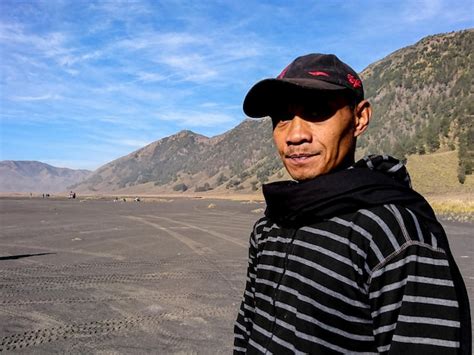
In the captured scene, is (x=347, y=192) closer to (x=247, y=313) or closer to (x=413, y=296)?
(x=413, y=296)

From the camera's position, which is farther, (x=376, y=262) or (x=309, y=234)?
(x=309, y=234)

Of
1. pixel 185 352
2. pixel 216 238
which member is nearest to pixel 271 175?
pixel 216 238

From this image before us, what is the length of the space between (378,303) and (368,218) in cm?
24

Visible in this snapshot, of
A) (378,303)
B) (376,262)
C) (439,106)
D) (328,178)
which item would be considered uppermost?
(439,106)

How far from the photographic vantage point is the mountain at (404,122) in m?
48.2

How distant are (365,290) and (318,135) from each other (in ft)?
1.77

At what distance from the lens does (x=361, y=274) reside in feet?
3.96

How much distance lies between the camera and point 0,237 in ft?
48.6

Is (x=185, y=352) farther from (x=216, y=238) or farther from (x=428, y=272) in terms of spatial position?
(x=216, y=238)

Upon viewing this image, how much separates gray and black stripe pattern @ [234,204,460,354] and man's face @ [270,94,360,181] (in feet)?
0.76

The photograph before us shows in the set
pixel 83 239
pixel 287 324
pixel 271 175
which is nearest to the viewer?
pixel 287 324

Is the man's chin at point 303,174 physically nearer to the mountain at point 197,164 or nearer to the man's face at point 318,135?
the man's face at point 318,135

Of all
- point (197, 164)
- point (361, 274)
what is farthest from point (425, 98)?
point (197, 164)

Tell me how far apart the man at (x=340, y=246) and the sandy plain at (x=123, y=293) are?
12.8 ft
